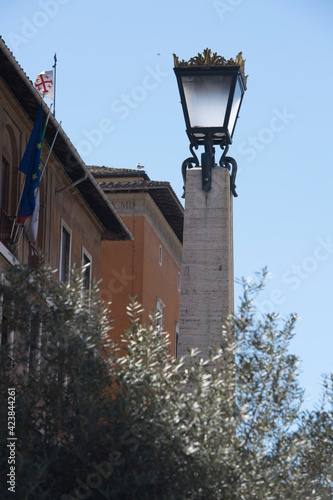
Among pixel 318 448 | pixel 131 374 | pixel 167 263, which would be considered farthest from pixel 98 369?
pixel 167 263

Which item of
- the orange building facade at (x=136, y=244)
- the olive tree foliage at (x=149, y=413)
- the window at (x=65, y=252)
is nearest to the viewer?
the olive tree foliage at (x=149, y=413)

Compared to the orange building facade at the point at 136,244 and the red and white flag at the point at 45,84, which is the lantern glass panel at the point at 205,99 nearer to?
the red and white flag at the point at 45,84

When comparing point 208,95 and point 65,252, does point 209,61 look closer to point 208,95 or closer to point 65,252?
point 208,95

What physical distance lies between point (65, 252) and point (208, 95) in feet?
47.1

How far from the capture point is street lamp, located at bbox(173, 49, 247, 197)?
857 centimetres

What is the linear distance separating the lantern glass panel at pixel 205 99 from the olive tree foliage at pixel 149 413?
1423mm

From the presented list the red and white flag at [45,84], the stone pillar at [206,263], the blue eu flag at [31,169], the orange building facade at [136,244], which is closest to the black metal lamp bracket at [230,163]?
the stone pillar at [206,263]

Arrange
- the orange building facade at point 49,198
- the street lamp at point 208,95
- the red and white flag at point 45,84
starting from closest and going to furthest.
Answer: the street lamp at point 208,95
the orange building facade at point 49,198
the red and white flag at point 45,84

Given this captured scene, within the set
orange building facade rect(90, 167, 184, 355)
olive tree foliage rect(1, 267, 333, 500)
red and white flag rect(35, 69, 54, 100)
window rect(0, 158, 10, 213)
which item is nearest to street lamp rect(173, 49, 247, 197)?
olive tree foliage rect(1, 267, 333, 500)

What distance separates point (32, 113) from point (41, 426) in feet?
39.8

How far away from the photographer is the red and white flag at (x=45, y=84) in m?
19.7

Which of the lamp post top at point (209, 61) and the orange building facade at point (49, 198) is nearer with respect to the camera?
the lamp post top at point (209, 61)

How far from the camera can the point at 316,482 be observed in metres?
7.35

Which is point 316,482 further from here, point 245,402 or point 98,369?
point 98,369
